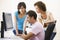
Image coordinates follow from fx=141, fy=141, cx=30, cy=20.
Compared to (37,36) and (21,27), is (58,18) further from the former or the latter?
(37,36)

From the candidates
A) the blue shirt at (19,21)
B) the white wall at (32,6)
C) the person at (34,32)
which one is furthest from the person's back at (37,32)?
the white wall at (32,6)

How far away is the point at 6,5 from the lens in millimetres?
4691

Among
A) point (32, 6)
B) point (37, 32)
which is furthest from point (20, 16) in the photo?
point (32, 6)

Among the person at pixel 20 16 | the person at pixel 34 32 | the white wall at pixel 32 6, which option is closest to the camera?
the person at pixel 34 32

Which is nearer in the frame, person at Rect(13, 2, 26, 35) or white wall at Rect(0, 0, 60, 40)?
person at Rect(13, 2, 26, 35)

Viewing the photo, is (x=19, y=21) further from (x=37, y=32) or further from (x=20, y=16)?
(x=37, y=32)

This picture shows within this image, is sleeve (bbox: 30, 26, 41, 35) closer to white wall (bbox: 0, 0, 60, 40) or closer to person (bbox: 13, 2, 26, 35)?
person (bbox: 13, 2, 26, 35)

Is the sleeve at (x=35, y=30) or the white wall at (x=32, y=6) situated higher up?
the white wall at (x=32, y=6)

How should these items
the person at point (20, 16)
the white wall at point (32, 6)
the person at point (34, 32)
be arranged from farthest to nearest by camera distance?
the white wall at point (32, 6) < the person at point (20, 16) < the person at point (34, 32)

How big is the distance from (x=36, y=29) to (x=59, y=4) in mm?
2468

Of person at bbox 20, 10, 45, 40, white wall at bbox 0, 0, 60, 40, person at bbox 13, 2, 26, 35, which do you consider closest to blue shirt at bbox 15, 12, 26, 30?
person at bbox 13, 2, 26, 35

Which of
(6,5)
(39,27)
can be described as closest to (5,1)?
(6,5)

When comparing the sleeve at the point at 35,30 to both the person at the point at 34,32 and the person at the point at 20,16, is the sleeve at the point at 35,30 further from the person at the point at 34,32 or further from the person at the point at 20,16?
the person at the point at 20,16

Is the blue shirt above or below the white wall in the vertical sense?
below
